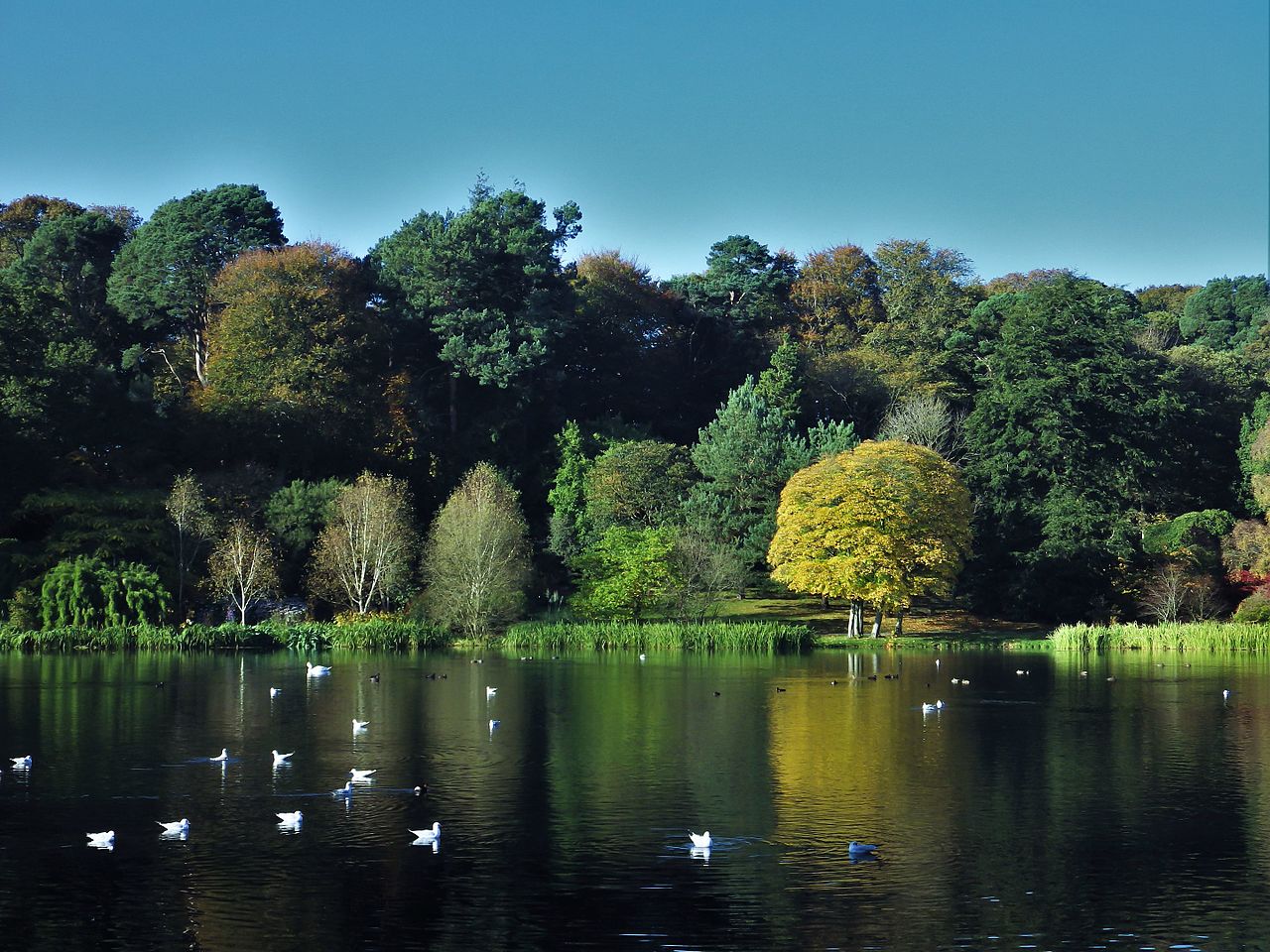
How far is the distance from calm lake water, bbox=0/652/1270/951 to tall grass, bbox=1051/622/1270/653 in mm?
18169

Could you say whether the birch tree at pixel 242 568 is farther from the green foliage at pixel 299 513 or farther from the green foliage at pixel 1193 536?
the green foliage at pixel 1193 536

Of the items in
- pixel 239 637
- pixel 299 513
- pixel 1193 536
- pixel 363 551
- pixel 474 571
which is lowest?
pixel 239 637

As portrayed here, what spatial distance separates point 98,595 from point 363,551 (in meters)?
10.8

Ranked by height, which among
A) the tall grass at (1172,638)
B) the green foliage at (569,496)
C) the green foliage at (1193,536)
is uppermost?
the green foliage at (569,496)

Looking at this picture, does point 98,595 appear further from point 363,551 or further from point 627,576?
point 627,576

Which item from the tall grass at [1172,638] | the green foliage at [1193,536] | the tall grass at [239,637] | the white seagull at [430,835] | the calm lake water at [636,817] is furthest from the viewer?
the green foliage at [1193,536]

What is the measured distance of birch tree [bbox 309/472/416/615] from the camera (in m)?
66.9

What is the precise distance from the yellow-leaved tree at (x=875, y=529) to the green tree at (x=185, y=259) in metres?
34.9

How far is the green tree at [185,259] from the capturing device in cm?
8556

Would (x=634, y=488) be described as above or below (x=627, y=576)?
above

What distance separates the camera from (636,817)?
26.4 meters

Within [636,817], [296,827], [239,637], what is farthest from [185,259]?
[636,817]

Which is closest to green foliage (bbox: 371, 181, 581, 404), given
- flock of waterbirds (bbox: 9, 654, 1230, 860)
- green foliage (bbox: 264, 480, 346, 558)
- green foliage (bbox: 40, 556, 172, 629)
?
green foliage (bbox: 264, 480, 346, 558)

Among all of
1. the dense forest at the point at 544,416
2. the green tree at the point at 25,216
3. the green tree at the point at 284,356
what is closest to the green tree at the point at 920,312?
the dense forest at the point at 544,416
